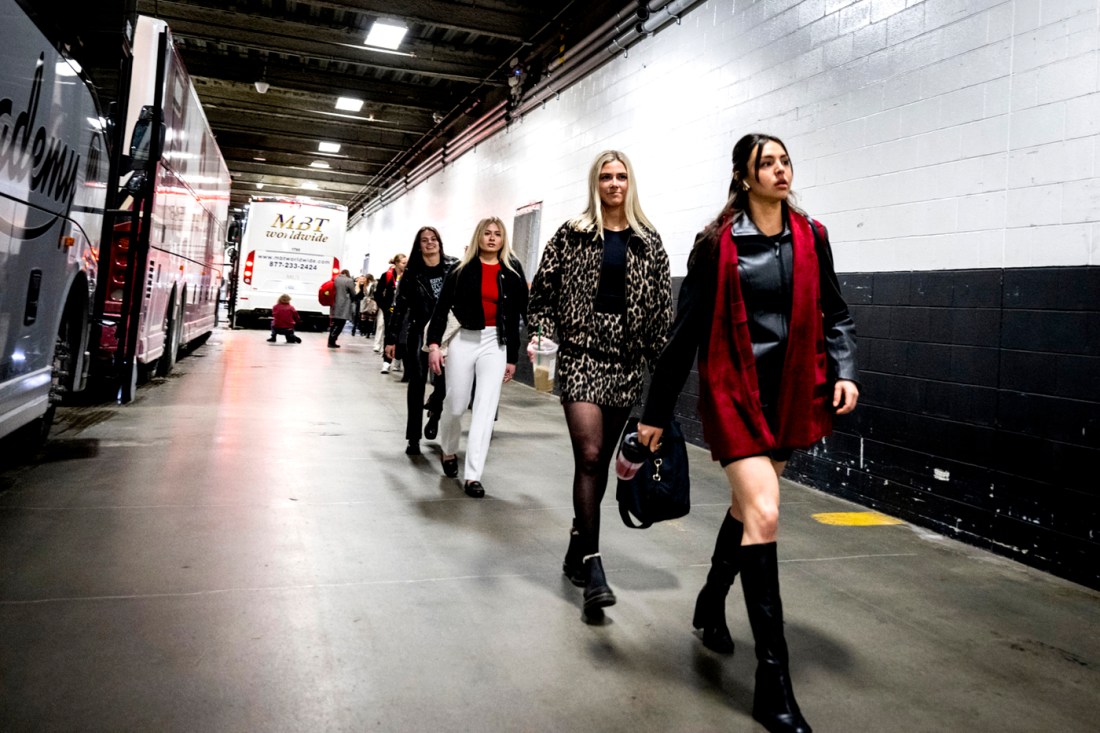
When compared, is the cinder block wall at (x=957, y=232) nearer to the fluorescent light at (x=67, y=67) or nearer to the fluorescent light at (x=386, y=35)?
the fluorescent light at (x=67, y=67)

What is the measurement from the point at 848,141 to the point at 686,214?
217 cm

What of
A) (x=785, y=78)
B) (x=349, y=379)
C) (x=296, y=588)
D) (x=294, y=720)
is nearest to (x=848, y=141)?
(x=785, y=78)

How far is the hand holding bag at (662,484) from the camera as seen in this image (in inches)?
108

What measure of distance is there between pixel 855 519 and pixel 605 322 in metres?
2.52

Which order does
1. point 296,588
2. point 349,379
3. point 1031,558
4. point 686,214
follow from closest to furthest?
point 296,588 → point 1031,558 → point 686,214 → point 349,379

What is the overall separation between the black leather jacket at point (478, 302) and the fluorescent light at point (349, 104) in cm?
1260

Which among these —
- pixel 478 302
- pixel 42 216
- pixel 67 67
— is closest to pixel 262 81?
pixel 67 67

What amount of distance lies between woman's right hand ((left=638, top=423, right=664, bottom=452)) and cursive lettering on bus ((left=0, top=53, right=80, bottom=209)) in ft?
9.36

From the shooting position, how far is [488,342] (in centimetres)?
471

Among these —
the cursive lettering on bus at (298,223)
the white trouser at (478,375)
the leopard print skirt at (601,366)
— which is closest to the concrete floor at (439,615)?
the white trouser at (478,375)

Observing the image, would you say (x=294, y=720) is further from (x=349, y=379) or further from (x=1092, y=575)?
(x=349, y=379)

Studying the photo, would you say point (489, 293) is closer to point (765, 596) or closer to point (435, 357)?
point (435, 357)

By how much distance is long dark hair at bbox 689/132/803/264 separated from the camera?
2.39 meters

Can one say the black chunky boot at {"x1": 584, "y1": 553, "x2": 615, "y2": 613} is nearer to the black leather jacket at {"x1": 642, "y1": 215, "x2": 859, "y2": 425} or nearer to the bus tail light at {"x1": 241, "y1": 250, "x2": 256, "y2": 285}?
the black leather jacket at {"x1": 642, "y1": 215, "x2": 859, "y2": 425}
